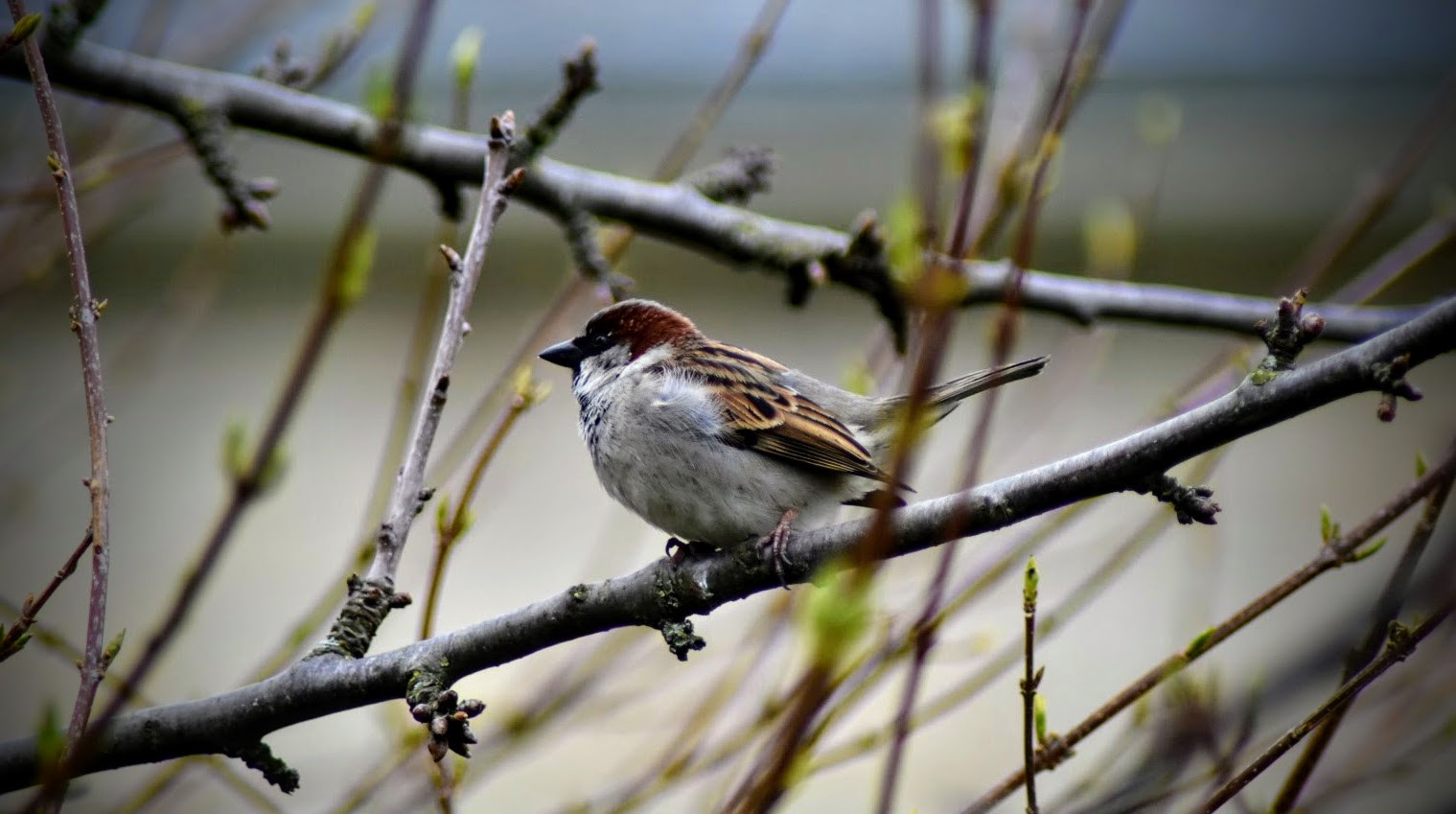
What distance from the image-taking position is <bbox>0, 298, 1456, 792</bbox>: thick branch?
1.48m

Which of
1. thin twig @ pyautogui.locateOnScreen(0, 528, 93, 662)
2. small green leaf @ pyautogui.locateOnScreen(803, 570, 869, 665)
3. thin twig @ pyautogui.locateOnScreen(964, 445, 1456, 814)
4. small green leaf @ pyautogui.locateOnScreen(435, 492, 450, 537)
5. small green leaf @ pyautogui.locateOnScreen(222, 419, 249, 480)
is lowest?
small green leaf @ pyautogui.locateOnScreen(803, 570, 869, 665)

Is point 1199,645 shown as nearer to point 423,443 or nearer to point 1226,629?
point 1226,629

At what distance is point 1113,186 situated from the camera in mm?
6426

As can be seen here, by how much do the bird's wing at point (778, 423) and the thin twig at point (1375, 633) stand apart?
3.52 feet

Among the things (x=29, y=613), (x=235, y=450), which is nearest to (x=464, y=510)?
(x=235, y=450)

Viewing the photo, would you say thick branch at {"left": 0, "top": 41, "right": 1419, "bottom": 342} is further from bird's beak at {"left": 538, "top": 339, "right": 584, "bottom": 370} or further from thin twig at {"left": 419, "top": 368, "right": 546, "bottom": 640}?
thin twig at {"left": 419, "top": 368, "right": 546, "bottom": 640}

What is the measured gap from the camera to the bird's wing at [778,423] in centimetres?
264

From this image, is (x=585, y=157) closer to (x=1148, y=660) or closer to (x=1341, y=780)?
(x=1148, y=660)

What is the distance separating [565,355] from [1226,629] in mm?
1838

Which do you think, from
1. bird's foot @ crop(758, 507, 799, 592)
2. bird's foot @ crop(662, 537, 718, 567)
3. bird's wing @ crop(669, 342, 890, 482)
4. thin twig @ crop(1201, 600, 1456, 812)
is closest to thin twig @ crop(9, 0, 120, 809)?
bird's foot @ crop(758, 507, 799, 592)

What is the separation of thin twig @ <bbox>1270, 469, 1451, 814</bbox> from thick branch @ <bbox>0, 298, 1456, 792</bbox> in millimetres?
210

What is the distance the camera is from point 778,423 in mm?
2703

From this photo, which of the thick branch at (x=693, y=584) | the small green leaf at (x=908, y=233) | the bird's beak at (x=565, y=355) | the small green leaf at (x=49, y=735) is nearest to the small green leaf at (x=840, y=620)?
the thick branch at (x=693, y=584)

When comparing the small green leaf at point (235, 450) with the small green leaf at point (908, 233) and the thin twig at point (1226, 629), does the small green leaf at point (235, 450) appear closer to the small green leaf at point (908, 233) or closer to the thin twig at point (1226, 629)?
the small green leaf at point (908, 233)
